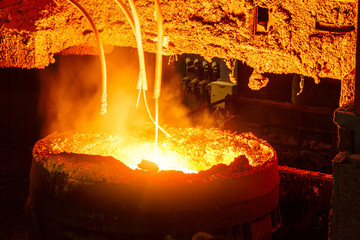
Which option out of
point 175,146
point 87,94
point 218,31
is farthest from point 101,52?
point 87,94

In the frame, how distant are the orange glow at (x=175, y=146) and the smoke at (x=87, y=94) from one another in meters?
0.25

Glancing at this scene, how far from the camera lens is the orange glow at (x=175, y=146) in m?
3.06

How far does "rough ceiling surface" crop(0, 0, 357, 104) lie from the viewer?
2.54 meters

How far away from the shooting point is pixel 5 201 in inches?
166

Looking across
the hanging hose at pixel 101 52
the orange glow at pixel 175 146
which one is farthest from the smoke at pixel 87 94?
the hanging hose at pixel 101 52

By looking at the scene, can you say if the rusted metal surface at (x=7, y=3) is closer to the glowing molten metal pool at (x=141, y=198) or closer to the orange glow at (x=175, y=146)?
the orange glow at (x=175, y=146)

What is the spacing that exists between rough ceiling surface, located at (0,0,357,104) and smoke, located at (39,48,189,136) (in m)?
0.83

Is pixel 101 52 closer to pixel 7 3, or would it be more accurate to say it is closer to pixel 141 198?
pixel 7 3

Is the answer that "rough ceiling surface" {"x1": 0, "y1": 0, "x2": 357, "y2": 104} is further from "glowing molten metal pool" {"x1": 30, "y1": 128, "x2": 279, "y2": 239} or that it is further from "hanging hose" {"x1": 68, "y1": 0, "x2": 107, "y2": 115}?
"glowing molten metal pool" {"x1": 30, "y1": 128, "x2": 279, "y2": 239}

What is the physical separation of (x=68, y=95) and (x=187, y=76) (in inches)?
320

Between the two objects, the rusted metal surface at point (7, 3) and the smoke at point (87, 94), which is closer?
the rusted metal surface at point (7, 3)

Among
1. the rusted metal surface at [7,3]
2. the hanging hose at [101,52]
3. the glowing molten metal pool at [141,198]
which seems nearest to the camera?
the glowing molten metal pool at [141,198]

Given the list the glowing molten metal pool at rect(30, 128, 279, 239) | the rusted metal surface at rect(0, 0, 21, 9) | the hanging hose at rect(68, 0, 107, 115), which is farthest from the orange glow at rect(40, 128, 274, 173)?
the rusted metal surface at rect(0, 0, 21, 9)

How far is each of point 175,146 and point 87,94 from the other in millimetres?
2127
